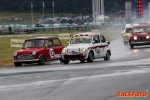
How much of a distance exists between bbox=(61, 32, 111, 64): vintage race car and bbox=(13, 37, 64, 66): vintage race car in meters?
1.24

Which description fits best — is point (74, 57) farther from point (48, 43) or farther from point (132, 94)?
point (132, 94)

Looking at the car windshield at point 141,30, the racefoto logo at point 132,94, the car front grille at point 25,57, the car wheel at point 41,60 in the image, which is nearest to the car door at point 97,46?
the car wheel at point 41,60

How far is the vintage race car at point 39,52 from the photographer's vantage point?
85.1 ft

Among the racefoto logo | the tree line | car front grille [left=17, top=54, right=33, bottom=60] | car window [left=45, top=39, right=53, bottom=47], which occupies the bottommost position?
car front grille [left=17, top=54, right=33, bottom=60]

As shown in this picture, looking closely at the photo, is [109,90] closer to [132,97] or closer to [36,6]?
[132,97]

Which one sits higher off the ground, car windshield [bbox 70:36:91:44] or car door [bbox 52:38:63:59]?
car windshield [bbox 70:36:91:44]

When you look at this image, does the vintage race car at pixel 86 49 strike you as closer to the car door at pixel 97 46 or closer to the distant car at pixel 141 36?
the car door at pixel 97 46

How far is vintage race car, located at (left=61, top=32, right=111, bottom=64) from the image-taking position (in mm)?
24953

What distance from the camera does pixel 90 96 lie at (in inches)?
490

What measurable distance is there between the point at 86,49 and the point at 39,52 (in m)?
2.57

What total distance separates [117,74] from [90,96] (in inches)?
216

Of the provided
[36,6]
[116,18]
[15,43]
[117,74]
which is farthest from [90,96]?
[36,6]

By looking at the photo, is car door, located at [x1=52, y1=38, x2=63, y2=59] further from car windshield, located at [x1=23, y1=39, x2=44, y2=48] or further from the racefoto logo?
the racefoto logo

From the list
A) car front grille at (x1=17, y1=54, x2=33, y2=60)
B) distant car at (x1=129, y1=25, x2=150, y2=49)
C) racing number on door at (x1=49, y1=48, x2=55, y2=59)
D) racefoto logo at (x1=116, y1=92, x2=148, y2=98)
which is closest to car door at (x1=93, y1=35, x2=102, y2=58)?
racing number on door at (x1=49, y1=48, x2=55, y2=59)
